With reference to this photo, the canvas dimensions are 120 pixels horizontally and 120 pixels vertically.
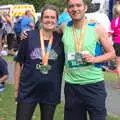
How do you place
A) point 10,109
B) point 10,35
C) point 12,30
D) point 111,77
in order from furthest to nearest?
point 12,30 < point 10,35 < point 111,77 < point 10,109

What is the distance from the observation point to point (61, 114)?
26.5ft

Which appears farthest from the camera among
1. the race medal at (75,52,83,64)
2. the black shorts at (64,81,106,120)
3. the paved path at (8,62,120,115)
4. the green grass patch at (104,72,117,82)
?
the green grass patch at (104,72,117,82)

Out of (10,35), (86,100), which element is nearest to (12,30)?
(10,35)

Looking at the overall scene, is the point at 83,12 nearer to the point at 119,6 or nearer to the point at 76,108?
the point at 76,108

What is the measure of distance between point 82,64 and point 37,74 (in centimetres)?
50

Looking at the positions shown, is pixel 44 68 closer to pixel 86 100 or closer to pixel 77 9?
pixel 86 100

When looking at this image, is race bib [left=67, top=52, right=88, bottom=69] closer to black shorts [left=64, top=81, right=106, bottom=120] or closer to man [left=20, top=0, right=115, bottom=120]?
man [left=20, top=0, right=115, bottom=120]

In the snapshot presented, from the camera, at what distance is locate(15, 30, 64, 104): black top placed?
17.3 feet

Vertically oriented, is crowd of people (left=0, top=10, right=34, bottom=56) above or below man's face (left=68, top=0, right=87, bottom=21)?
below

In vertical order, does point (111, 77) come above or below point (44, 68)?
below

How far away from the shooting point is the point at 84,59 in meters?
5.02

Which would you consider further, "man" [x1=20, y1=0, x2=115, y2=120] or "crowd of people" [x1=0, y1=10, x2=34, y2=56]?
"crowd of people" [x1=0, y1=10, x2=34, y2=56]

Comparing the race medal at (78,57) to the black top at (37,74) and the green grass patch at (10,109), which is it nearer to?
the black top at (37,74)

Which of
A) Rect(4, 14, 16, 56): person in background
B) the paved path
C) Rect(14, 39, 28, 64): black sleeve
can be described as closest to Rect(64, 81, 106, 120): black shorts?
Rect(14, 39, 28, 64): black sleeve
